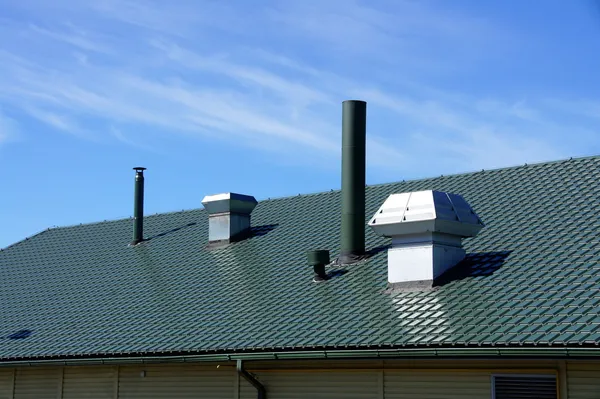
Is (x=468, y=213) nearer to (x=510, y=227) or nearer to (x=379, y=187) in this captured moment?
(x=510, y=227)

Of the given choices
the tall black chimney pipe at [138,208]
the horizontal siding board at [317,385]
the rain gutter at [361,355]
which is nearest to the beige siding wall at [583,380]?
the rain gutter at [361,355]

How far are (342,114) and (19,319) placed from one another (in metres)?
8.78

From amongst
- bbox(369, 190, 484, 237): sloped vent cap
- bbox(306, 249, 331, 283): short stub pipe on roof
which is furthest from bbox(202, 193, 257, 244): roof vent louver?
bbox(369, 190, 484, 237): sloped vent cap

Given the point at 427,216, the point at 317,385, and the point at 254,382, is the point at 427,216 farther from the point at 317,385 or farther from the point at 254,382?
the point at 254,382

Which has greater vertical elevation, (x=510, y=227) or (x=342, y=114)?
(x=342, y=114)

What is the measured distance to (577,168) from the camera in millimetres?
22016

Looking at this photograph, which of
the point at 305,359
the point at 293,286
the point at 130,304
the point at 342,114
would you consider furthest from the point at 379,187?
the point at 305,359

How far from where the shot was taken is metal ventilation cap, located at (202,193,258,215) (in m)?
26.1

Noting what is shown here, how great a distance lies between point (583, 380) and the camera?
49.5 feet

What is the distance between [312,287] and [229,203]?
563 centimetres

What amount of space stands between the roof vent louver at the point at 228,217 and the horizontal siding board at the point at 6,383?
5.79 meters

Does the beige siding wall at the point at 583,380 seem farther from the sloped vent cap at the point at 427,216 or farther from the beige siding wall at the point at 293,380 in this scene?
the sloped vent cap at the point at 427,216

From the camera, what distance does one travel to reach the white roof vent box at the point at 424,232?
19.4 meters

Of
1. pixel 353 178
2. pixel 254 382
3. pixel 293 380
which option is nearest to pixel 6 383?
pixel 254 382
